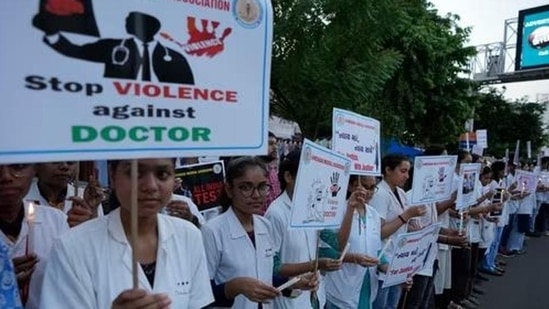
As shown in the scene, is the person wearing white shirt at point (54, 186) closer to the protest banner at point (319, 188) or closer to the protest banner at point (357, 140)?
the protest banner at point (319, 188)

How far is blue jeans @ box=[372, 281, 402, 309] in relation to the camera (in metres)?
4.11

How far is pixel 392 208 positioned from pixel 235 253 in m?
1.92

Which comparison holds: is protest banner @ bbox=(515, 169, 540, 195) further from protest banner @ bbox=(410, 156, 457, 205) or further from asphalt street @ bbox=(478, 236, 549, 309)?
protest banner @ bbox=(410, 156, 457, 205)

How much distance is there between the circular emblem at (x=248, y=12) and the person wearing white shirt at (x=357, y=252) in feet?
5.86

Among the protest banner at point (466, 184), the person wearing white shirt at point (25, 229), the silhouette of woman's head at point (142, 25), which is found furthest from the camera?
the protest banner at point (466, 184)

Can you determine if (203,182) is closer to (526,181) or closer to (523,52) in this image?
(526,181)

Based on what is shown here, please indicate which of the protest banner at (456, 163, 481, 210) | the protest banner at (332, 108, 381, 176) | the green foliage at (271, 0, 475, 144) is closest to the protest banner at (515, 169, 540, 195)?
the green foliage at (271, 0, 475, 144)

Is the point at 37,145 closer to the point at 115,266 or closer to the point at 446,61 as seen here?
the point at 115,266

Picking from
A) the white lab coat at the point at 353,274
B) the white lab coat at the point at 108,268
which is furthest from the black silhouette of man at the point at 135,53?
the white lab coat at the point at 353,274

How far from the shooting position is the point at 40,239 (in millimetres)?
1961

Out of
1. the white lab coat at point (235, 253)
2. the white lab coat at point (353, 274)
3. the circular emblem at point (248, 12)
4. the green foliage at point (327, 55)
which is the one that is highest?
the green foliage at point (327, 55)

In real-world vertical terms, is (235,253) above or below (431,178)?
below

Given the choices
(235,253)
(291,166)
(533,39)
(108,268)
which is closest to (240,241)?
(235,253)

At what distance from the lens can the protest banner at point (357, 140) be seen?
301 cm
